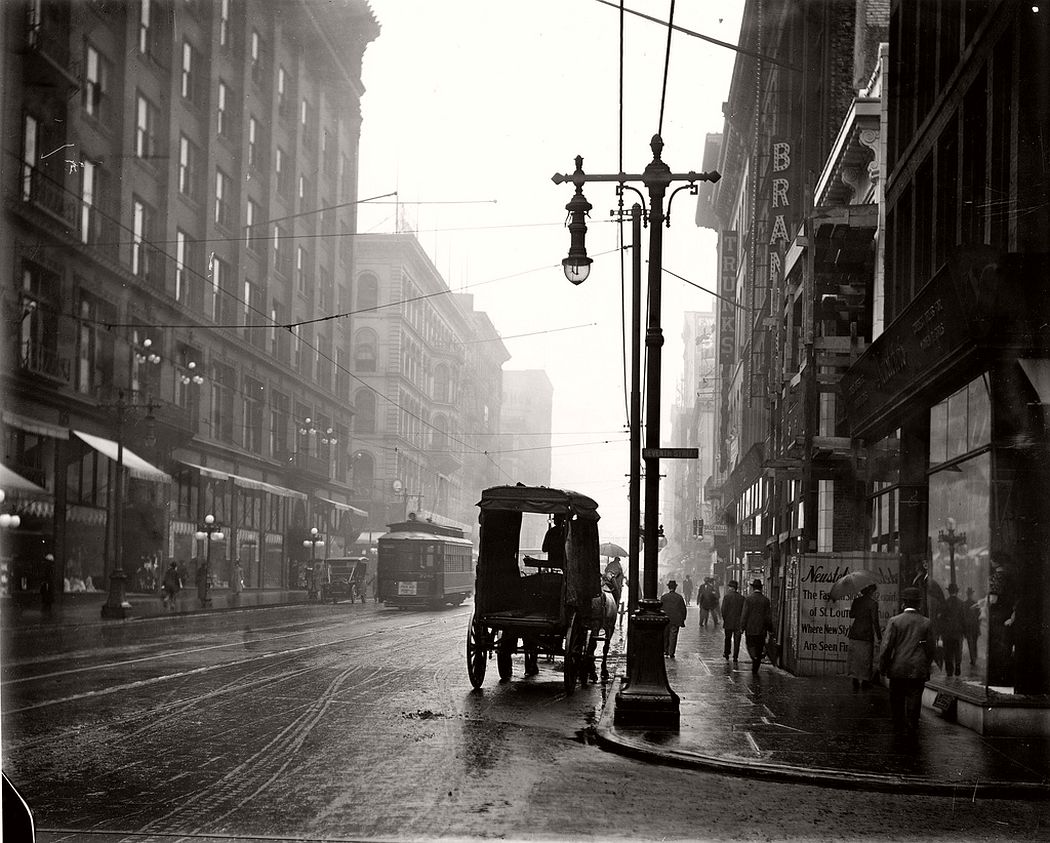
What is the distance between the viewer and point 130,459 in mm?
42000

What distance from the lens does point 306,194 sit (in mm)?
57000

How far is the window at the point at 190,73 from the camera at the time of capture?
45125 mm

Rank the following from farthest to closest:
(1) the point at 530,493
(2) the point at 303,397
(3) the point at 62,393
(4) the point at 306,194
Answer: (2) the point at 303,397
(4) the point at 306,194
(3) the point at 62,393
(1) the point at 530,493

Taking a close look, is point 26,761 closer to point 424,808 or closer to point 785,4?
point 424,808

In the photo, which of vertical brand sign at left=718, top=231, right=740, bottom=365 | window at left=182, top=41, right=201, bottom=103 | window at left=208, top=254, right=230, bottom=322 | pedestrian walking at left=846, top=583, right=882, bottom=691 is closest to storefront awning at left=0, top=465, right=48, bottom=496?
window at left=208, top=254, right=230, bottom=322

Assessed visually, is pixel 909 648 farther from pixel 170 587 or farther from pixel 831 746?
pixel 170 587

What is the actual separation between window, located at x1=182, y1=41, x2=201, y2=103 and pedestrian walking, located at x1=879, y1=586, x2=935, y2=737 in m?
38.3

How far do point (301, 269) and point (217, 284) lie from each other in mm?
8724

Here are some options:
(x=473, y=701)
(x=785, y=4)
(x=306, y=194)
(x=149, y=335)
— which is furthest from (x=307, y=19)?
Result: (x=473, y=701)

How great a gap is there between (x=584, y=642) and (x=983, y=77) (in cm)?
998

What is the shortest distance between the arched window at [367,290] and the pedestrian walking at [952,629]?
204 feet

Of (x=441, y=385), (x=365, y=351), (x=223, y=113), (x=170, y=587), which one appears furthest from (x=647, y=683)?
(x=441, y=385)

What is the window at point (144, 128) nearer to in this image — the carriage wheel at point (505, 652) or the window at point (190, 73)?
the window at point (190, 73)

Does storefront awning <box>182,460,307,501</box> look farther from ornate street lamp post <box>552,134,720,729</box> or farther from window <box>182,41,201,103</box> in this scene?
ornate street lamp post <box>552,134,720,729</box>
